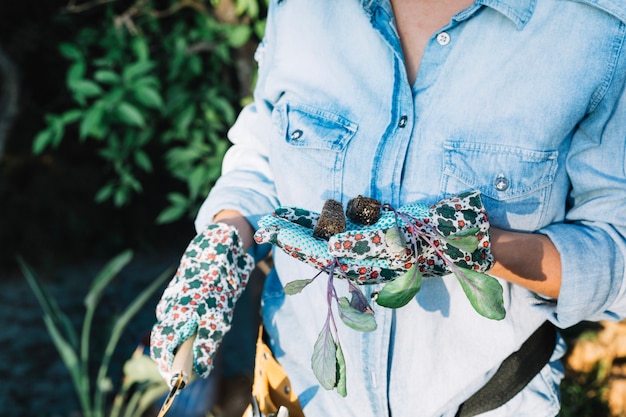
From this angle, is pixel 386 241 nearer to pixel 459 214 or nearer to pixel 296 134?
pixel 459 214

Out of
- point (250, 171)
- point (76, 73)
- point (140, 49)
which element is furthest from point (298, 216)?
point (76, 73)

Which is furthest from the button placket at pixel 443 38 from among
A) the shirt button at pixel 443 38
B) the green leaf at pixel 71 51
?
the green leaf at pixel 71 51

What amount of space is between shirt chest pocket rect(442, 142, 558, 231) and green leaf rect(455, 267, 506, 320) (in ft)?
0.70

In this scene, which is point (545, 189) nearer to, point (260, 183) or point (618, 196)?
point (618, 196)

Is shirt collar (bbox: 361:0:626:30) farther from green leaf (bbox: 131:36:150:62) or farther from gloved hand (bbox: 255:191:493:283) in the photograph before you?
green leaf (bbox: 131:36:150:62)

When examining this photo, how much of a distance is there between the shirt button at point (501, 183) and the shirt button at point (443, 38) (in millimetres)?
242

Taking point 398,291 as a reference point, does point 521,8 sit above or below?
Result: above

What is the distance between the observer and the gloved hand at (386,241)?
2.94 feet

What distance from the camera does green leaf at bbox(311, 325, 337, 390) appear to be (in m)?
0.88

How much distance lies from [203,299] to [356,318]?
12.0 inches

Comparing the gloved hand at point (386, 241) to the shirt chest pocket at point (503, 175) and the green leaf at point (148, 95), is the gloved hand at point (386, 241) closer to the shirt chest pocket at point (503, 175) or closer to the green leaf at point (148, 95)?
the shirt chest pocket at point (503, 175)

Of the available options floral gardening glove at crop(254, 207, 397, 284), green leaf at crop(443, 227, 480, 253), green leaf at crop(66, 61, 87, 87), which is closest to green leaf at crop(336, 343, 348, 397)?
floral gardening glove at crop(254, 207, 397, 284)

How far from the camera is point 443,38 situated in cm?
107

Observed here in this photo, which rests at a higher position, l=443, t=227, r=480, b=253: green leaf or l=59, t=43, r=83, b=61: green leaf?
l=59, t=43, r=83, b=61: green leaf
